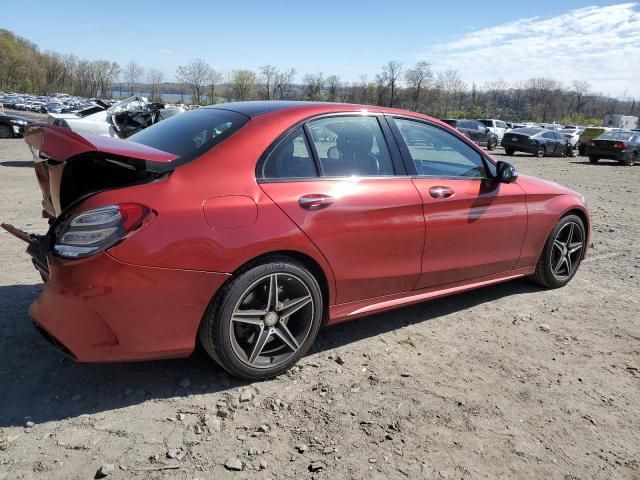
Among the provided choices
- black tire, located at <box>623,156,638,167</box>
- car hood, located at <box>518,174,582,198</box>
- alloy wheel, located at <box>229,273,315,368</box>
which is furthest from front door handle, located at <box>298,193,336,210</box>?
black tire, located at <box>623,156,638,167</box>

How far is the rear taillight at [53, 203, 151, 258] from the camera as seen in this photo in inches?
99.0

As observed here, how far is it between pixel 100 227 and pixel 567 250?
163 inches

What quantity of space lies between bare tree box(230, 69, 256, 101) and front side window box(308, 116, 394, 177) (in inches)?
3589

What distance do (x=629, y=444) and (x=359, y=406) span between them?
1.38m

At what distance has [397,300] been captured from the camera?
3.64 metres

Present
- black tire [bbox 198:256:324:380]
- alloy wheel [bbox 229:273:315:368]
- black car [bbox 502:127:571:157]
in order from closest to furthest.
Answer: black tire [bbox 198:256:324:380] → alloy wheel [bbox 229:273:315:368] → black car [bbox 502:127:571:157]

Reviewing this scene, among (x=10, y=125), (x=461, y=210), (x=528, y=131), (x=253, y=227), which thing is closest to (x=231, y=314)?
(x=253, y=227)

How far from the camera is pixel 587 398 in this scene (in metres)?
3.08

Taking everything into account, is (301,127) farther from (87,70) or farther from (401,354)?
(87,70)

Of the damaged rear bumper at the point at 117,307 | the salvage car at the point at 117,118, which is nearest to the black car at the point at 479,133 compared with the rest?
the salvage car at the point at 117,118

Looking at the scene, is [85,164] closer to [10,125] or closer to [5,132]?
[10,125]

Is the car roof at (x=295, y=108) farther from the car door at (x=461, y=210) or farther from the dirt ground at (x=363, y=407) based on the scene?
the dirt ground at (x=363, y=407)

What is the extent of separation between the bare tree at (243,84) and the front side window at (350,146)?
9117 cm

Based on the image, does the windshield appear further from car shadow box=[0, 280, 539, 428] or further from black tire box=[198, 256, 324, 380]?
black tire box=[198, 256, 324, 380]
